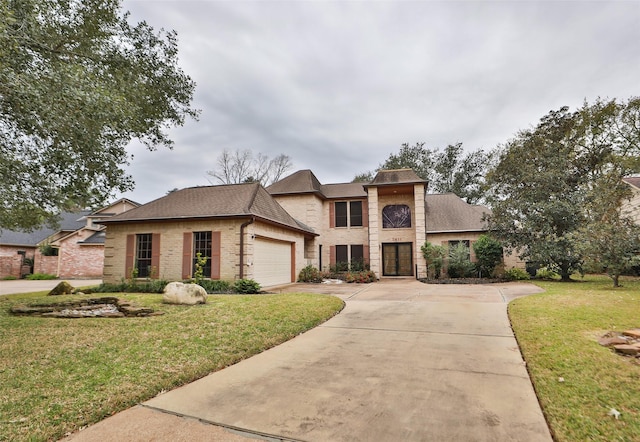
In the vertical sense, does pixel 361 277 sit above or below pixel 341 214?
below

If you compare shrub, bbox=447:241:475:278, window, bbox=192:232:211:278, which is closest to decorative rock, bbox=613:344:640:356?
window, bbox=192:232:211:278

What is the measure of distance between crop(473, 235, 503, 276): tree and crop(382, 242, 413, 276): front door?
3581 millimetres

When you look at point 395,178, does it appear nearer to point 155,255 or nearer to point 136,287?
point 155,255

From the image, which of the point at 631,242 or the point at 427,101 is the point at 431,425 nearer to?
the point at 631,242

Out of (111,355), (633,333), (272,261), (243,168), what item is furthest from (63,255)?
(633,333)

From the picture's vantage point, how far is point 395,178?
1831 cm

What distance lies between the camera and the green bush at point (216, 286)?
11.8 metres

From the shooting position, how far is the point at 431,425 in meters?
2.67

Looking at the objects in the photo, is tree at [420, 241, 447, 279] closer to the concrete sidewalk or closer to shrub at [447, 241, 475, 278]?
shrub at [447, 241, 475, 278]

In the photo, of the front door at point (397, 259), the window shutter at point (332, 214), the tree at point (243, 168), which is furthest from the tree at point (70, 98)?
the tree at point (243, 168)

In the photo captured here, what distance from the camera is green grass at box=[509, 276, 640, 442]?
2.59 meters

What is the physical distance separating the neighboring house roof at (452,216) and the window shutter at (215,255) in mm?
11904

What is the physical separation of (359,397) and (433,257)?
14800mm

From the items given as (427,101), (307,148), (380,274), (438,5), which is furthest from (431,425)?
(307,148)
